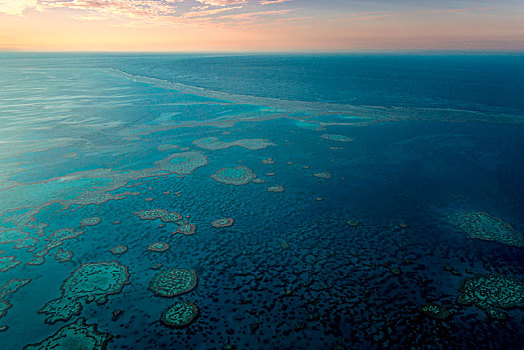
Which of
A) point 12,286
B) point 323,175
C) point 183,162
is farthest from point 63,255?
point 323,175

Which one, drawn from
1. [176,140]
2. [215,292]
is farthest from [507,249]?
[176,140]

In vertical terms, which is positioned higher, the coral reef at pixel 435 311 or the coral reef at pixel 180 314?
the coral reef at pixel 435 311

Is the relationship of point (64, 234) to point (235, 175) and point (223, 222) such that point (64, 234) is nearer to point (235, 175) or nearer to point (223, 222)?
point (223, 222)

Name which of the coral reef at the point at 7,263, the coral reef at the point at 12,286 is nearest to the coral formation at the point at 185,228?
the coral reef at the point at 12,286

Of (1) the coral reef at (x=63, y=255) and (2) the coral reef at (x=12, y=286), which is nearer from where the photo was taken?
(2) the coral reef at (x=12, y=286)

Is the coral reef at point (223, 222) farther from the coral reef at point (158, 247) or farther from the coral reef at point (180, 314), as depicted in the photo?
the coral reef at point (180, 314)
